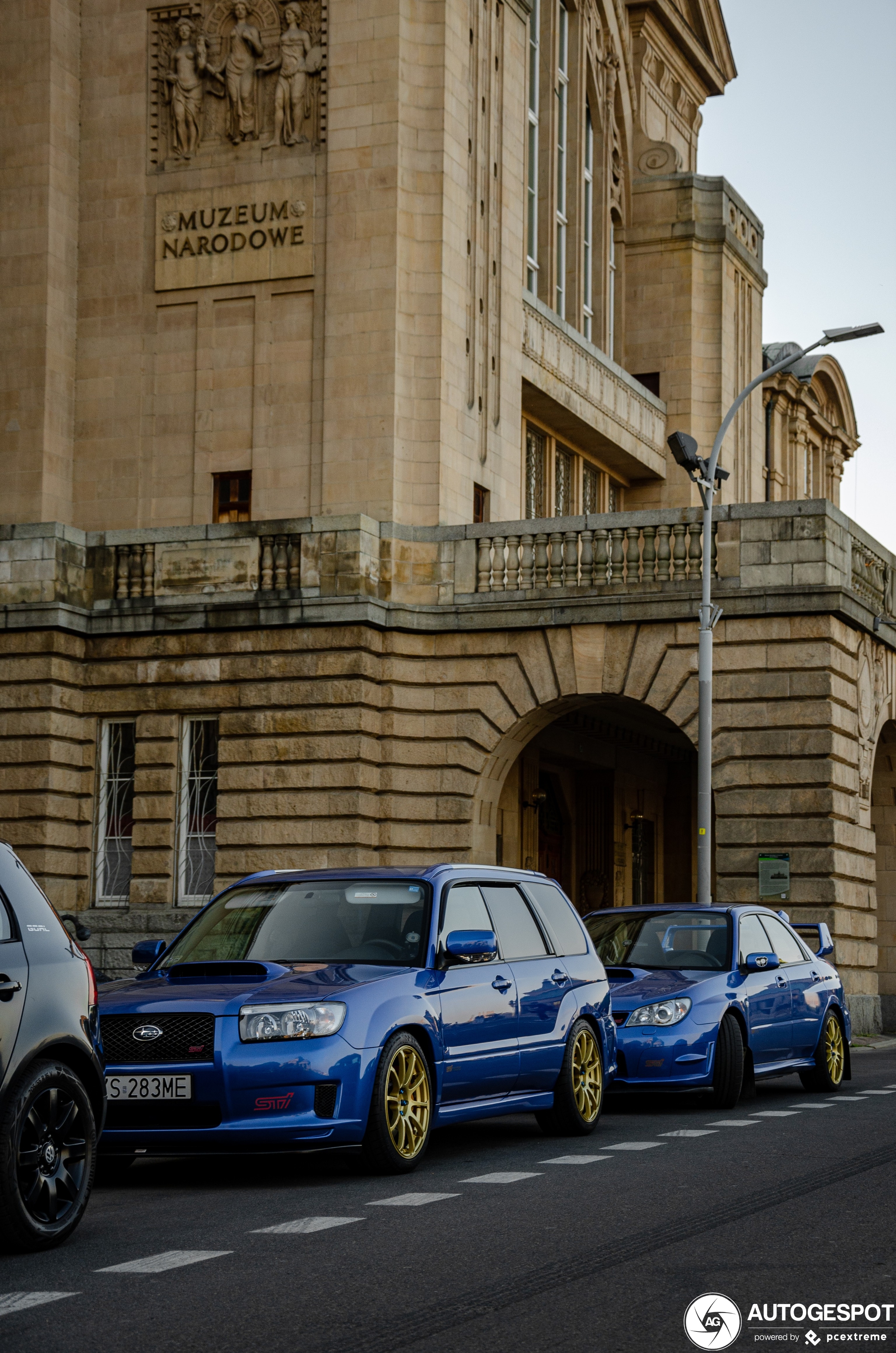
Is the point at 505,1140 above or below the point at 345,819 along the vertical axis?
below

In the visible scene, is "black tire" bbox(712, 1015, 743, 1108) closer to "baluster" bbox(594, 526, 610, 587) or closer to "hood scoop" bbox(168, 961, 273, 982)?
"hood scoop" bbox(168, 961, 273, 982)

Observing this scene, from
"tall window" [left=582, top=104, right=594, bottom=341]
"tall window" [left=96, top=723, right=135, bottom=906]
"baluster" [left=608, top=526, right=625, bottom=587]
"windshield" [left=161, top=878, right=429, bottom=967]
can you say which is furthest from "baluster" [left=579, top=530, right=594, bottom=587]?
"windshield" [left=161, top=878, right=429, bottom=967]

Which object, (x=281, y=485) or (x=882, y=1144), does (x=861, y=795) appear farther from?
(x=882, y=1144)

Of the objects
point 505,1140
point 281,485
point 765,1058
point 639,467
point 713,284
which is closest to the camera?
point 505,1140

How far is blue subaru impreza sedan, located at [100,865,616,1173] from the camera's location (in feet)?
31.7

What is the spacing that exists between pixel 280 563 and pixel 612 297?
54.6 ft

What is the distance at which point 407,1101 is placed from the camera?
1021cm

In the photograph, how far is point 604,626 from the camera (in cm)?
2650

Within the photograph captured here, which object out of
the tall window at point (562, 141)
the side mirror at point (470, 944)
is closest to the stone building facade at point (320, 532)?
the tall window at point (562, 141)

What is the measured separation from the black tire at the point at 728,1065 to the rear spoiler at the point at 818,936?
2777 millimetres

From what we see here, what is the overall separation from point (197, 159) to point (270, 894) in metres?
20.5

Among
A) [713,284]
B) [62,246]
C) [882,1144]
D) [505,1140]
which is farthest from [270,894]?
[713,284]

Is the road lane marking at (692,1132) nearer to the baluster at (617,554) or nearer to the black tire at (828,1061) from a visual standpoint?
the black tire at (828,1061)

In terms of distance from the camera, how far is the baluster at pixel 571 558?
2677 centimetres
